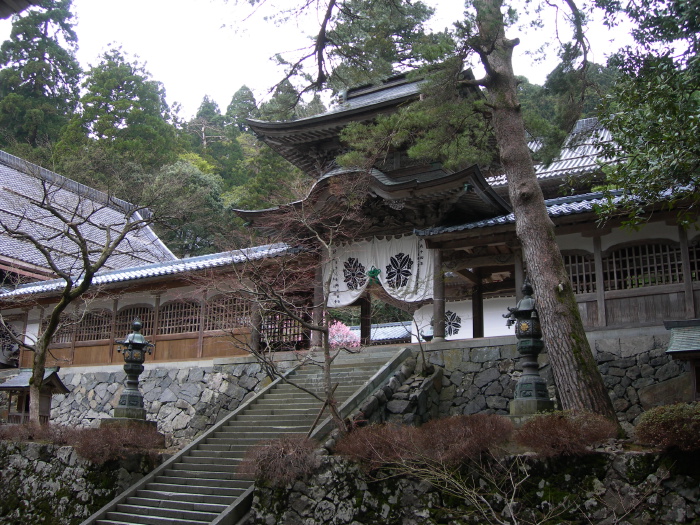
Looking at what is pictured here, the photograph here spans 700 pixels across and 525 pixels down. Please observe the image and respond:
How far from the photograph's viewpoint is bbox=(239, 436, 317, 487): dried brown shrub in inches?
376

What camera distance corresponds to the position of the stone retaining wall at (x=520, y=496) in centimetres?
718

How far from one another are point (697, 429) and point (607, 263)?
649 centimetres

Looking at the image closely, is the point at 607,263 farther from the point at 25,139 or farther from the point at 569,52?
the point at 25,139

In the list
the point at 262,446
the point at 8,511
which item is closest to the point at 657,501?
the point at 262,446

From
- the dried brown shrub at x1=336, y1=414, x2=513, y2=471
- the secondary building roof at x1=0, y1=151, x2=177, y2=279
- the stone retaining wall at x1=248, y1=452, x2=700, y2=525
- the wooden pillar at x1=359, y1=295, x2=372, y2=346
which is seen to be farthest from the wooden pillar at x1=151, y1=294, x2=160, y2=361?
the dried brown shrub at x1=336, y1=414, x2=513, y2=471

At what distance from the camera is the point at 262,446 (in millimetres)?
10078

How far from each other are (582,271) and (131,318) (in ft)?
42.7

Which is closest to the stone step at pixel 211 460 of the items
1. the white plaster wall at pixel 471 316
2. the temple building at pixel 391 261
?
the temple building at pixel 391 261

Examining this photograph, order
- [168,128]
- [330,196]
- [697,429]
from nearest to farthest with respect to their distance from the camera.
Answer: [697,429] < [330,196] < [168,128]

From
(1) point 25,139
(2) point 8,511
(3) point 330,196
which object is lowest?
(2) point 8,511

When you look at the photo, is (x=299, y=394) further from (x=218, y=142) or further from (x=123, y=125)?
(x=218, y=142)

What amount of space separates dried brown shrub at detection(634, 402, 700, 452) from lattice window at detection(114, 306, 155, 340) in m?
14.8

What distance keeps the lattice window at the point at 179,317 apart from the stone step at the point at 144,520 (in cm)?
727

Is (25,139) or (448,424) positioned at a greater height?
(25,139)
